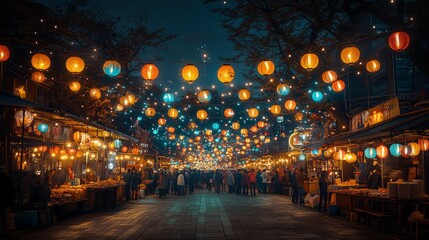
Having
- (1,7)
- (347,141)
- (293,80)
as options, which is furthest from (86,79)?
(347,141)

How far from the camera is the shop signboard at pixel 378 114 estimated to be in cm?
1736

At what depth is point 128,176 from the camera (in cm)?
2620

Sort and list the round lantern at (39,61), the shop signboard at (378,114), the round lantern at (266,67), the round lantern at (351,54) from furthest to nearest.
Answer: the shop signboard at (378,114) → the round lantern at (266,67) → the round lantern at (39,61) → the round lantern at (351,54)

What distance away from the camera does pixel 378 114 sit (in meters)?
19.5

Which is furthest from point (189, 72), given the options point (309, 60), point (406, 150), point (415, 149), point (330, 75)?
point (415, 149)

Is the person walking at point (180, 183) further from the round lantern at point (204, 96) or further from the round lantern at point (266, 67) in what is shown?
the round lantern at point (266, 67)

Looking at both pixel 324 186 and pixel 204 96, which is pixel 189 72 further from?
pixel 324 186

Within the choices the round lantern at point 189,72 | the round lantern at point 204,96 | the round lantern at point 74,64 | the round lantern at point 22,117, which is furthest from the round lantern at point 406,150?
the round lantern at point 22,117

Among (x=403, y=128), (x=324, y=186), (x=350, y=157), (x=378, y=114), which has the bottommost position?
(x=324, y=186)

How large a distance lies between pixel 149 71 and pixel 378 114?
10.2 meters

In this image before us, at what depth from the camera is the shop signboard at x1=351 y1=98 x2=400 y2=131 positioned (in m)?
17.4

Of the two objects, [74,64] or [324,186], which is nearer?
[74,64]

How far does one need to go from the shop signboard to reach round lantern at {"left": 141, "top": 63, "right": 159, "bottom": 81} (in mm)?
9229

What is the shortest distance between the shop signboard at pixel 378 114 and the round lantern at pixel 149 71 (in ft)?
30.3
